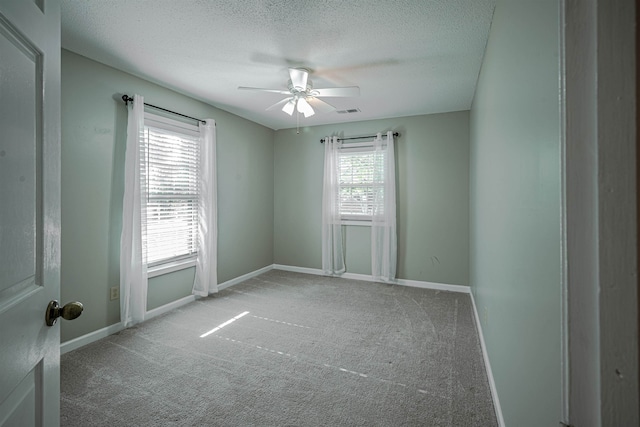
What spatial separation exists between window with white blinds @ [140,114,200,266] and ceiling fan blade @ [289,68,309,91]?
1.59m

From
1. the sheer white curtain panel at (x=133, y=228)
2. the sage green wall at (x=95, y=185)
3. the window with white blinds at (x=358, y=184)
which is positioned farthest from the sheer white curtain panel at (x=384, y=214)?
the sheer white curtain panel at (x=133, y=228)

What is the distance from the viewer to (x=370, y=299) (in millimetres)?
3922

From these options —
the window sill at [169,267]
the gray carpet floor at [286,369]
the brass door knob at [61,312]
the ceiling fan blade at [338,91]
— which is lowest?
the gray carpet floor at [286,369]

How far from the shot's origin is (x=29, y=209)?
0.76 meters

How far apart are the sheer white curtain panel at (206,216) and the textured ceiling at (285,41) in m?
0.61

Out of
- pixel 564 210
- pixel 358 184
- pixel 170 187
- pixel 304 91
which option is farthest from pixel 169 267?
pixel 564 210

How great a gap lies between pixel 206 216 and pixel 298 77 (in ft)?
6.85

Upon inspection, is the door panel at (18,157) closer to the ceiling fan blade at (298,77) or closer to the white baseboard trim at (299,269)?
the ceiling fan blade at (298,77)

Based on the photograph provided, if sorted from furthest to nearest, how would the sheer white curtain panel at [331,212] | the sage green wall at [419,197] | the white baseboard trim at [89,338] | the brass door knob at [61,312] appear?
1. the sheer white curtain panel at [331,212]
2. the sage green wall at [419,197]
3. the white baseboard trim at [89,338]
4. the brass door knob at [61,312]

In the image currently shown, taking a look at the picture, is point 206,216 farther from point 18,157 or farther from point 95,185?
point 18,157

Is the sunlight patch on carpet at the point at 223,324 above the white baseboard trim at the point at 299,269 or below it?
below

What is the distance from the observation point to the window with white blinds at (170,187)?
10.6 feet

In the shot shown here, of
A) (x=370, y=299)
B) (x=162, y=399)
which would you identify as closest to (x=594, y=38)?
(x=162, y=399)

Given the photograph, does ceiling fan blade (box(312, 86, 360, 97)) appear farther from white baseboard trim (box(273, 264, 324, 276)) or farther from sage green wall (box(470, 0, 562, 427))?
white baseboard trim (box(273, 264, 324, 276))
